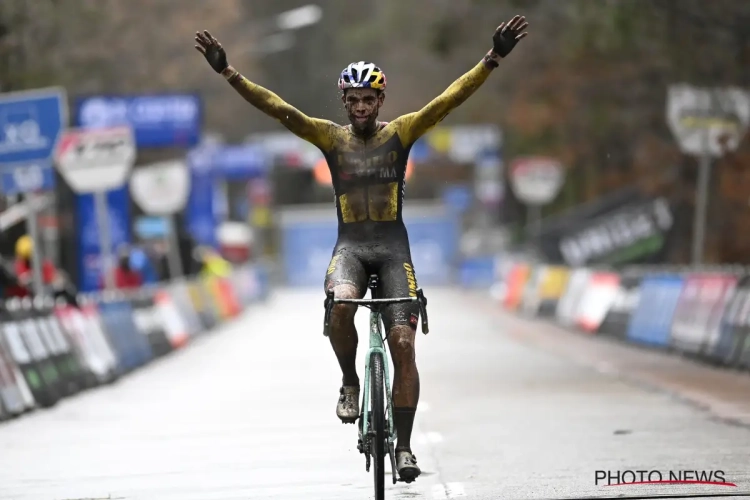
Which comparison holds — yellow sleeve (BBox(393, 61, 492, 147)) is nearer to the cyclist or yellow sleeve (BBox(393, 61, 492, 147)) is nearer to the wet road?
the cyclist

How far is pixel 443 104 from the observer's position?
10.2m

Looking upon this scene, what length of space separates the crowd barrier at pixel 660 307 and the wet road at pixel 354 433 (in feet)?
1.42

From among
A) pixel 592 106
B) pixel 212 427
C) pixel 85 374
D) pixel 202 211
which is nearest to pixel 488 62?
pixel 212 427

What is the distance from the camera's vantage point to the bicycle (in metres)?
9.46

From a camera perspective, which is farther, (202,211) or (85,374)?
(202,211)

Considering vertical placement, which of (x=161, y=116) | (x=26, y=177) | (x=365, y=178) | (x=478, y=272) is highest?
(x=161, y=116)

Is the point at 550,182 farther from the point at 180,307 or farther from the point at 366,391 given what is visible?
the point at 366,391

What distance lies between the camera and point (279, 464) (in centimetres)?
1238

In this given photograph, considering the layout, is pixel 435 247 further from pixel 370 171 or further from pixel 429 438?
pixel 370 171

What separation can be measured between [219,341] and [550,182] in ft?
48.1

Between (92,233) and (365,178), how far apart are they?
74.6 feet

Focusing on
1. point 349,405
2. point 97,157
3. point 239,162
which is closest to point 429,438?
point 349,405

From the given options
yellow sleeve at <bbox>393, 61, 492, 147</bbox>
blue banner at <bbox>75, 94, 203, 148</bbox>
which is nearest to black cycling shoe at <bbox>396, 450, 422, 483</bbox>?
yellow sleeve at <bbox>393, 61, 492, 147</bbox>

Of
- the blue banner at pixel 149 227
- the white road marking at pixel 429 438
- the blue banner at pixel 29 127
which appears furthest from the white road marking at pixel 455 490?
the blue banner at pixel 149 227
